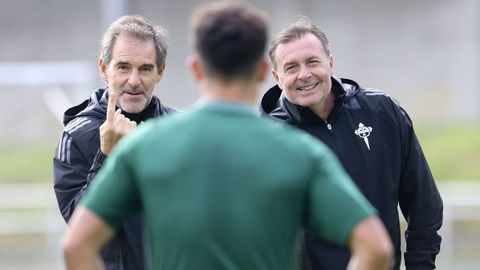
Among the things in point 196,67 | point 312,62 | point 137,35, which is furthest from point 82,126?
point 196,67

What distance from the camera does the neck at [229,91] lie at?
3.29 metres

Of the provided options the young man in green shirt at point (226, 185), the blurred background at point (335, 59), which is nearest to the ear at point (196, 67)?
the young man in green shirt at point (226, 185)

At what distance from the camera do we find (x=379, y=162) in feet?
18.0

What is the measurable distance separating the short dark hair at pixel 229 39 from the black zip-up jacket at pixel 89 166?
1870mm

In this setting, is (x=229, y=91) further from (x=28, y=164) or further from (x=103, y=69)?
(x=28, y=164)

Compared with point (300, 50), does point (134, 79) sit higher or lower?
lower

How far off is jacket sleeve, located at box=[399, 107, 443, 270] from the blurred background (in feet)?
35.1

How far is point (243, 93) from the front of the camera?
331cm

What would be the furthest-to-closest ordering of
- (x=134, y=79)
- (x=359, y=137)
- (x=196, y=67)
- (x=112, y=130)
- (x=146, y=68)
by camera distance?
(x=359, y=137) → (x=146, y=68) → (x=134, y=79) → (x=112, y=130) → (x=196, y=67)

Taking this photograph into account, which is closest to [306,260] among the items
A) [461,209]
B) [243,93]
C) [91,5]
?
[243,93]

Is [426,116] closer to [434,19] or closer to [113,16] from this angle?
[434,19]

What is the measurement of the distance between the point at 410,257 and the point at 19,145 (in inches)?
526

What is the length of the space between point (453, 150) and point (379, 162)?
11835 mm

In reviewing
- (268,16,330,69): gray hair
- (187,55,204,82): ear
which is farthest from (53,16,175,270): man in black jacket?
(187,55,204,82): ear
